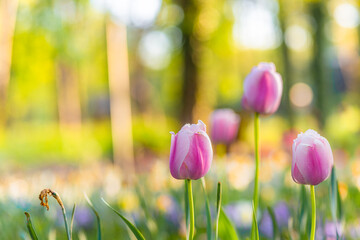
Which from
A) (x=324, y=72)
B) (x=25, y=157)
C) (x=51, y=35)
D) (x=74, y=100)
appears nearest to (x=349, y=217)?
(x=51, y=35)

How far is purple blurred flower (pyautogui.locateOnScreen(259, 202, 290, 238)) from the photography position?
6.20ft

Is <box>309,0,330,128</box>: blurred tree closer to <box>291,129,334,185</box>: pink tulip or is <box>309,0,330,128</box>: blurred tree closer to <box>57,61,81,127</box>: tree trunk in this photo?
<box>291,129,334,185</box>: pink tulip

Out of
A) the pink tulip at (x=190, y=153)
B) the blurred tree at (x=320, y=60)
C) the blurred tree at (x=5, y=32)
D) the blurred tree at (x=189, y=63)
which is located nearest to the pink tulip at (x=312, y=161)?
the pink tulip at (x=190, y=153)

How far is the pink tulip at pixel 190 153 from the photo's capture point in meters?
1.08

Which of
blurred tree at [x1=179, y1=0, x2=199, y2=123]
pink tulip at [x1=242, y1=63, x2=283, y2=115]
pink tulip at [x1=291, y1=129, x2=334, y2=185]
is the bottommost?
pink tulip at [x1=291, y1=129, x2=334, y2=185]

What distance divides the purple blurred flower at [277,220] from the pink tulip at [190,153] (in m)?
0.84

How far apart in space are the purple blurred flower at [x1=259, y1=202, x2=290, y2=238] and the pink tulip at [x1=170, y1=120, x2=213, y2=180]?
0.84 m

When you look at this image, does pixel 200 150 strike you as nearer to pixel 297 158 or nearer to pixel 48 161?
pixel 297 158

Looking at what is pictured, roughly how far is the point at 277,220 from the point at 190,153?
3.63 ft

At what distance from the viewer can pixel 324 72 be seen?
908 cm

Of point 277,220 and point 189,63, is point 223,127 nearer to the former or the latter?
point 277,220

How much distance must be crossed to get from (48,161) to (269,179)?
8.82 meters

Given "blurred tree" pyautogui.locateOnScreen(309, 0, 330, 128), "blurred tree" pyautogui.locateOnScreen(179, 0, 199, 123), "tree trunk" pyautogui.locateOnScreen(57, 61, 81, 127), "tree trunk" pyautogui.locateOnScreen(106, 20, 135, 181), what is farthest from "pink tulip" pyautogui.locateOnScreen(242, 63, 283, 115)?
"tree trunk" pyautogui.locateOnScreen(57, 61, 81, 127)

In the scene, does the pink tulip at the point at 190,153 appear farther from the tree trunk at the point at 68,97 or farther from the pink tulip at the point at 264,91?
the tree trunk at the point at 68,97
